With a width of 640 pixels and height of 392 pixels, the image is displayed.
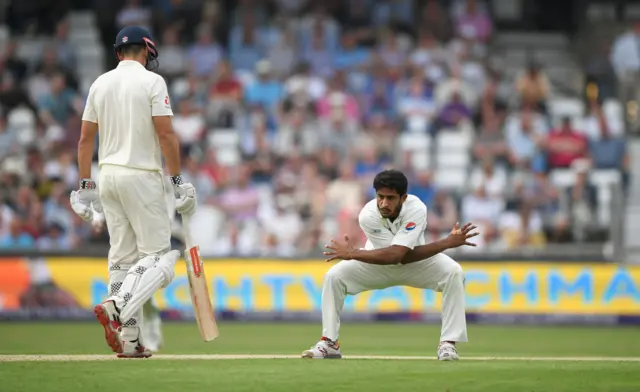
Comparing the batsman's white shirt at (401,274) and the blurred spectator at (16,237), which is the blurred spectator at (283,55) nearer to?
the blurred spectator at (16,237)

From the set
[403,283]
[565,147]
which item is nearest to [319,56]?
[565,147]

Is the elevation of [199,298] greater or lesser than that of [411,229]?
lesser

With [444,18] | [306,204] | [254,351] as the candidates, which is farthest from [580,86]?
[254,351]

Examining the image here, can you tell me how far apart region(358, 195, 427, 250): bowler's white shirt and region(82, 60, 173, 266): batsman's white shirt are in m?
1.49

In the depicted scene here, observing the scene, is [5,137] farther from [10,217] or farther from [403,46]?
[403,46]

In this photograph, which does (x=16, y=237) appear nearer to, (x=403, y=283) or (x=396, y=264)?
(x=403, y=283)

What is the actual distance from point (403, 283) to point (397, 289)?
21.5 ft

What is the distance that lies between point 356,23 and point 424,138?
3.02 meters

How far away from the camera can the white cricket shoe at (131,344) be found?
8.93 metres

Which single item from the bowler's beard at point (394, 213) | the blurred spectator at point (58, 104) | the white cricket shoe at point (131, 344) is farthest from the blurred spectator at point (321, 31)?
the white cricket shoe at point (131, 344)

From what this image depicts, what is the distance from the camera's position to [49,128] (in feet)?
62.8

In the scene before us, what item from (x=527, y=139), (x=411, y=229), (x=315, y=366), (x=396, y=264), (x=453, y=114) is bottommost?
(x=315, y=366)

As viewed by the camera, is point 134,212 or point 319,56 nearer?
point 134,212

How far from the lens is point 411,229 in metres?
9.19
